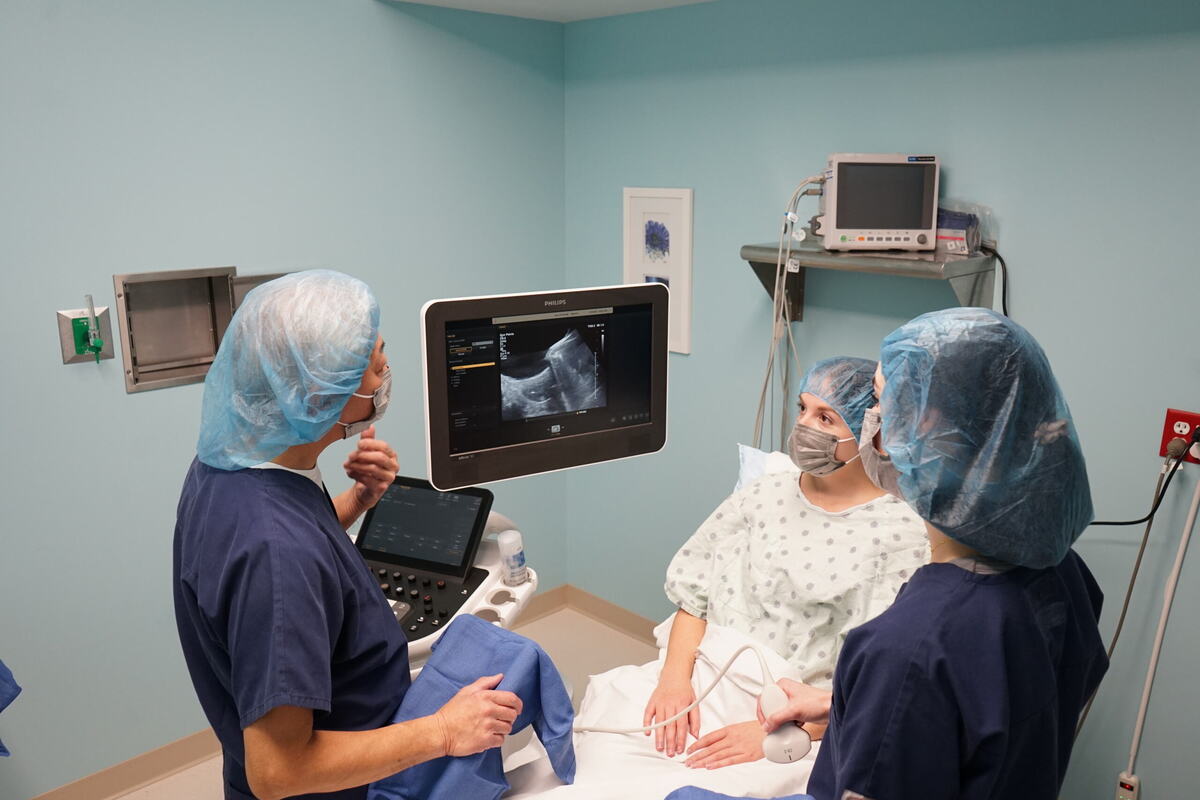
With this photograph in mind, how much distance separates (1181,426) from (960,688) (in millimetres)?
1253

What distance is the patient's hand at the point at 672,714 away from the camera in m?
1.80

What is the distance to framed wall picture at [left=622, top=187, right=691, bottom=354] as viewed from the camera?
2.91 metres

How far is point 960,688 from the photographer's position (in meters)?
1.07

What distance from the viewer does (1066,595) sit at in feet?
3.82

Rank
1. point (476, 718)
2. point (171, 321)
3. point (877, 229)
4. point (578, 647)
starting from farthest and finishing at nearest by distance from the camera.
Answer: point (578, 647) < point (171, 321) < point (877, 229) < point (476, 718)

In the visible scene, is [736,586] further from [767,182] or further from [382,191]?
[382,191]

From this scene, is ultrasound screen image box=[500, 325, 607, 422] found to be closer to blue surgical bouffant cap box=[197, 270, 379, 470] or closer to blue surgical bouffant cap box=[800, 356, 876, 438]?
blue surgical bouffant cap box=[197, 270, 379, 470]

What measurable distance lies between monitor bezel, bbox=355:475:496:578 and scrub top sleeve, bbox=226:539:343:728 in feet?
2.10

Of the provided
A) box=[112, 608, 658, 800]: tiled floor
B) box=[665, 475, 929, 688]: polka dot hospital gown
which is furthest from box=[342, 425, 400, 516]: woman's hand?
box=[112, 608, 658, 800]: tiled floor

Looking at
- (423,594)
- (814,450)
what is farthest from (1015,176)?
(423,594)

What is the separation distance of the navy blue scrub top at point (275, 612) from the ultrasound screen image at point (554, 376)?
35 cm

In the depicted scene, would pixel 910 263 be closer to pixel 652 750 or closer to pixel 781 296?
pixel 781 296

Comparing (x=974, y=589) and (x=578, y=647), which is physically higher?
(x=974, y=589)

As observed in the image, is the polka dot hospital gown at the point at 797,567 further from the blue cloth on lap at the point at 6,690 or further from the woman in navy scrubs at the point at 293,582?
the blue cloth on lap at the point at 6,690
